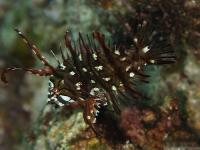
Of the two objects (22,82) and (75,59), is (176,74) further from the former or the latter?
(22,82)

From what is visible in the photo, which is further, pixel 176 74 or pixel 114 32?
pixel 114 32

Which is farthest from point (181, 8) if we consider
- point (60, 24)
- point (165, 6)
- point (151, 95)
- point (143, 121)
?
point (60, 24)

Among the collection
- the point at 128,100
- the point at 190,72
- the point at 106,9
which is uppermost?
the point at 106,9

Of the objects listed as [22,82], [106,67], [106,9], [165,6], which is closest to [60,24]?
[106,9]

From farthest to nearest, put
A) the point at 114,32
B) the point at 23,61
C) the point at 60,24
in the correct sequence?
the point at 23,61 → the point at 60,24 → the point at 114,32

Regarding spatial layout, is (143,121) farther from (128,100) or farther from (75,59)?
(75,59)

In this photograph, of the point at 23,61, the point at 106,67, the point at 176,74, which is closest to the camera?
the point at 106,67

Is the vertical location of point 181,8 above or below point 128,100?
above
